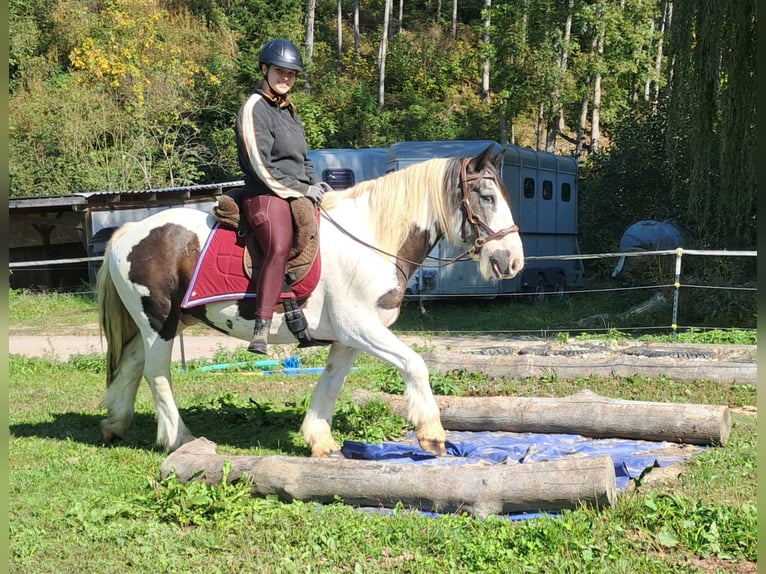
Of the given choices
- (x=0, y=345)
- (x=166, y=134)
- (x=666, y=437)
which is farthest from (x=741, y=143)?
(x=166, y=134)

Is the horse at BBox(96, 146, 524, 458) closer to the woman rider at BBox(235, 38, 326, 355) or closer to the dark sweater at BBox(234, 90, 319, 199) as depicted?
the woman rider at BBox(235, 38, 326, 355)

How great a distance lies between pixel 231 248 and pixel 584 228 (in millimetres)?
19311

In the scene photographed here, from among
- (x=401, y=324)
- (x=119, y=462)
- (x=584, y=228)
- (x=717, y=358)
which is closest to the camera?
(x=119, y=462)

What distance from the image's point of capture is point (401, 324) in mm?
16766

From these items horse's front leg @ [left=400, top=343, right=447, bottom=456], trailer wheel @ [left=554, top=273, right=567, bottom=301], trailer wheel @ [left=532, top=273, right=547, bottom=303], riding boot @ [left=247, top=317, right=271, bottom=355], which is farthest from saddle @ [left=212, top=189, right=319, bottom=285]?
trailer wheel @ [left=554, top=273, right=567, bottom=301]

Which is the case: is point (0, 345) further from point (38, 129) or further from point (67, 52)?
point (67, 52)

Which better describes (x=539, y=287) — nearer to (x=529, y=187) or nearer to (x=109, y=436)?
(x=529, y=187)

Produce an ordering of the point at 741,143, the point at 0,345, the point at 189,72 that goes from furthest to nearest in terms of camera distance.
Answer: the point at 189,72
the point at 741,143
the point at 0,345

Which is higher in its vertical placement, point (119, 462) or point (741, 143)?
point (741, 143)

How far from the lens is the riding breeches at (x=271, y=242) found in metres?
5.98

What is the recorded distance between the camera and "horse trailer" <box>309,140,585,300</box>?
707 inches

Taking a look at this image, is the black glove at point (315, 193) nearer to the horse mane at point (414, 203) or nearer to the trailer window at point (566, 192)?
the horse mane at point (414, 203)

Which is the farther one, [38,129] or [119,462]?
[38,129]

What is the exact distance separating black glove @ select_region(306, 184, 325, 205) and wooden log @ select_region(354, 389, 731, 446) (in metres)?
2.00
